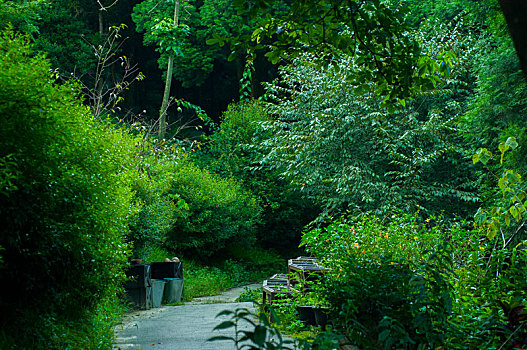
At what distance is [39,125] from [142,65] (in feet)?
76.5

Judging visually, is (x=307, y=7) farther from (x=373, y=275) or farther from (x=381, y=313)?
(x=381, y=313)

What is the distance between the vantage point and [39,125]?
4.48m

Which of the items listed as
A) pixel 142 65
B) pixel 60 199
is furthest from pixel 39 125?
pixel 142 65

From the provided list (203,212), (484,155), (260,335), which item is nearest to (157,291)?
(203,212)

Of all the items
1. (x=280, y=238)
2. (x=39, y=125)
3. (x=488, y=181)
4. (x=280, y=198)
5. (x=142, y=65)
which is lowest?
(x=280, y=238)

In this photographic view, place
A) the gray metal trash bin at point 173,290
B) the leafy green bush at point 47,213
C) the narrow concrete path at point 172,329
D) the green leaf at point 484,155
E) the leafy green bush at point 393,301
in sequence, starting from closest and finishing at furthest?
the leafy green bush at point 393,301, the leafy green bush at point 47,213, the green leaf at point 484,155, the narrow concrete path at point 172,329, the gray metal trash bin at point 173,290

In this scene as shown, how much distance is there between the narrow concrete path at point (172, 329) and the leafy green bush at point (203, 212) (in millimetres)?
4485

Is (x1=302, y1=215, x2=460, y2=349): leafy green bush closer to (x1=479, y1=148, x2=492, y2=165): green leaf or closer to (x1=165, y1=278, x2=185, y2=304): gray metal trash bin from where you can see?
(x1=479, y1=148, x2=492, y2=165): green leaf

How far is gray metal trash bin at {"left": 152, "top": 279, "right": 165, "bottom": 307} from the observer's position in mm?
10367

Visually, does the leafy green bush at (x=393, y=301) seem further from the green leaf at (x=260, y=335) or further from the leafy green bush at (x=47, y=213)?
the leafy green bush at (x=47, y=213)

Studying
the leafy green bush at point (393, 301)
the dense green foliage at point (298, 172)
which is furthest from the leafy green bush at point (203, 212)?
the leafy green bush at point (393, 301)

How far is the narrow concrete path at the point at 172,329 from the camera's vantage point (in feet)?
21.0

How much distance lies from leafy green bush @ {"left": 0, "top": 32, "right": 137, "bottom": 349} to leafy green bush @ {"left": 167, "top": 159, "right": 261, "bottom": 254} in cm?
910

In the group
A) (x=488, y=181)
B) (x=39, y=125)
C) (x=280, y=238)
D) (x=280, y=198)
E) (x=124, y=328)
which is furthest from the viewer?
(x=280, y=238)
